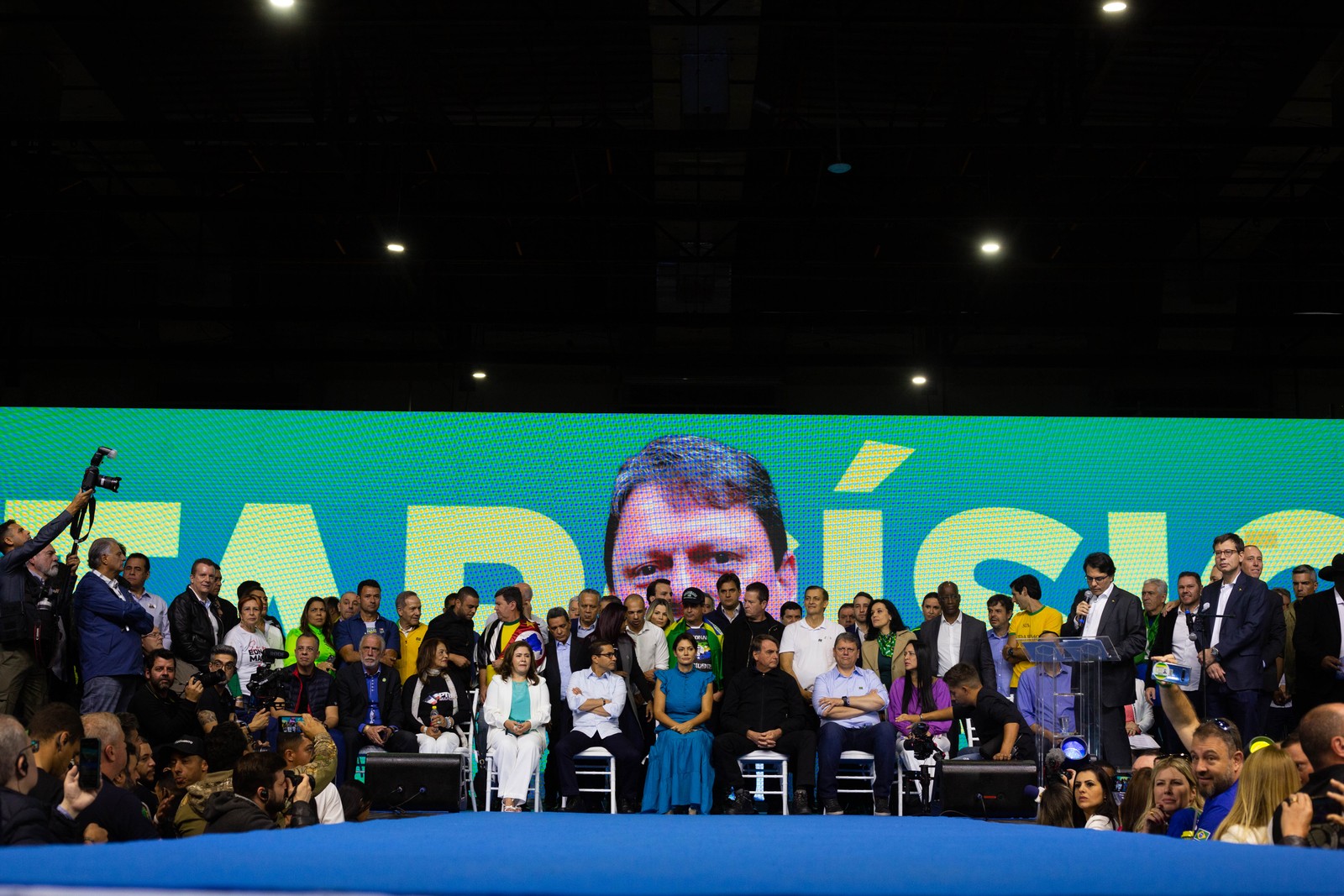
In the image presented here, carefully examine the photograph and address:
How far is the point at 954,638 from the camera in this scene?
323 inches

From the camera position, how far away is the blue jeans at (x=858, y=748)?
716 centimetres

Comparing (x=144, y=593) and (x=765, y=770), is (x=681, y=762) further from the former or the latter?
(x=144, y=593)

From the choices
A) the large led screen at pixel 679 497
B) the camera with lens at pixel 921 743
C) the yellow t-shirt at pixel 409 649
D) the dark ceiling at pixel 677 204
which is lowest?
the camera with lens at pixel 921 743

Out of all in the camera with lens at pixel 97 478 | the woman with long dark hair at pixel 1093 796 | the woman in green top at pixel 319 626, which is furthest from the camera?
the woman in green top at pixel 319 626

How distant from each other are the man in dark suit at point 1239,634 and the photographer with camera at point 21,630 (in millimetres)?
5847

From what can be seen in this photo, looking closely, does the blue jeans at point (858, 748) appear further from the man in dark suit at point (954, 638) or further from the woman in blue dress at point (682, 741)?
the man in dark suit at point (954, 638)

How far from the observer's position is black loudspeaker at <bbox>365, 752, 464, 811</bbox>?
6.30 m

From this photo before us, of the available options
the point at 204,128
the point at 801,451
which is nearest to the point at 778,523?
the point at 801,451

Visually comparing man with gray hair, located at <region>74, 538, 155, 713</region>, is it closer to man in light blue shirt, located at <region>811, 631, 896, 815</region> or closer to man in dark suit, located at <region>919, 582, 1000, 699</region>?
man in light blue shirt, located at <region>811, 631, 896, 815</region>

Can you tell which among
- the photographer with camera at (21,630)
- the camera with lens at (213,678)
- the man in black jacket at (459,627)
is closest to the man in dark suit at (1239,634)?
the man in black jacket at (459,627)

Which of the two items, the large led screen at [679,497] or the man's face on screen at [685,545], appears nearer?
the large led screen at [679,497]

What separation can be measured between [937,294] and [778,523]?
4.74 meters

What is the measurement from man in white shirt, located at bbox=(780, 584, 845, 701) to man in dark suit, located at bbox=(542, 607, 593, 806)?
130 cm

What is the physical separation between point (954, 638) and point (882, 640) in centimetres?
50
